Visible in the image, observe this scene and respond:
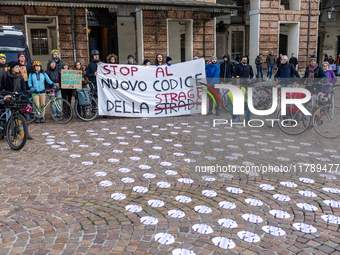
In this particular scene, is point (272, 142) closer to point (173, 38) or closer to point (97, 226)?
point (97, 226)

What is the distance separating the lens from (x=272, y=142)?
7406 millimetres

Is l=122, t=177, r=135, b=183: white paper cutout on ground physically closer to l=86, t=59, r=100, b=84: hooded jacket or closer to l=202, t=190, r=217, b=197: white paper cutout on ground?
l=202, t=190, r=217, b=197: white paper cutout on ground

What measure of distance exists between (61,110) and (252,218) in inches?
278

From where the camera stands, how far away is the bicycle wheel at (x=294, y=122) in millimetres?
7892

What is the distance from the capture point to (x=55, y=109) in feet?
31.6

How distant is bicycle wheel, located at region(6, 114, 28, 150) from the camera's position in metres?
6.88

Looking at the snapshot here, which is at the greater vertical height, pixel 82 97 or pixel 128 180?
pixel 82 97

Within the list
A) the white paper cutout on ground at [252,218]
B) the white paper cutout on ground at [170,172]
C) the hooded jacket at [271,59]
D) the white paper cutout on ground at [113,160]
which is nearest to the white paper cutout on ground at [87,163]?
the white paper cutout on ground at [113,160]

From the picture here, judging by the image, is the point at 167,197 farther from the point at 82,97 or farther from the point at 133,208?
the point at 82,97

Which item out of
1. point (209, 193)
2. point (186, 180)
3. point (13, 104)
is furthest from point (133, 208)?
point (13, 104)

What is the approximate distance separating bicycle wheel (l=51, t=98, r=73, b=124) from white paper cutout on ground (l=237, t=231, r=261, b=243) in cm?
711

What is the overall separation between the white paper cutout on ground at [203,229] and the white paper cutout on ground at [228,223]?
17 cm

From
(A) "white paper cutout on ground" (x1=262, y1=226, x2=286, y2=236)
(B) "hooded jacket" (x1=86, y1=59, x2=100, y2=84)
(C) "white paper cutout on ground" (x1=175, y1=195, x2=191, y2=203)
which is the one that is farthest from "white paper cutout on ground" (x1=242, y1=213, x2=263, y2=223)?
(B) "hooded jacket" (x1=86, y1=59, x2=100, y2=84)

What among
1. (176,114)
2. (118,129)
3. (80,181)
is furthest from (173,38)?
(80,181)
